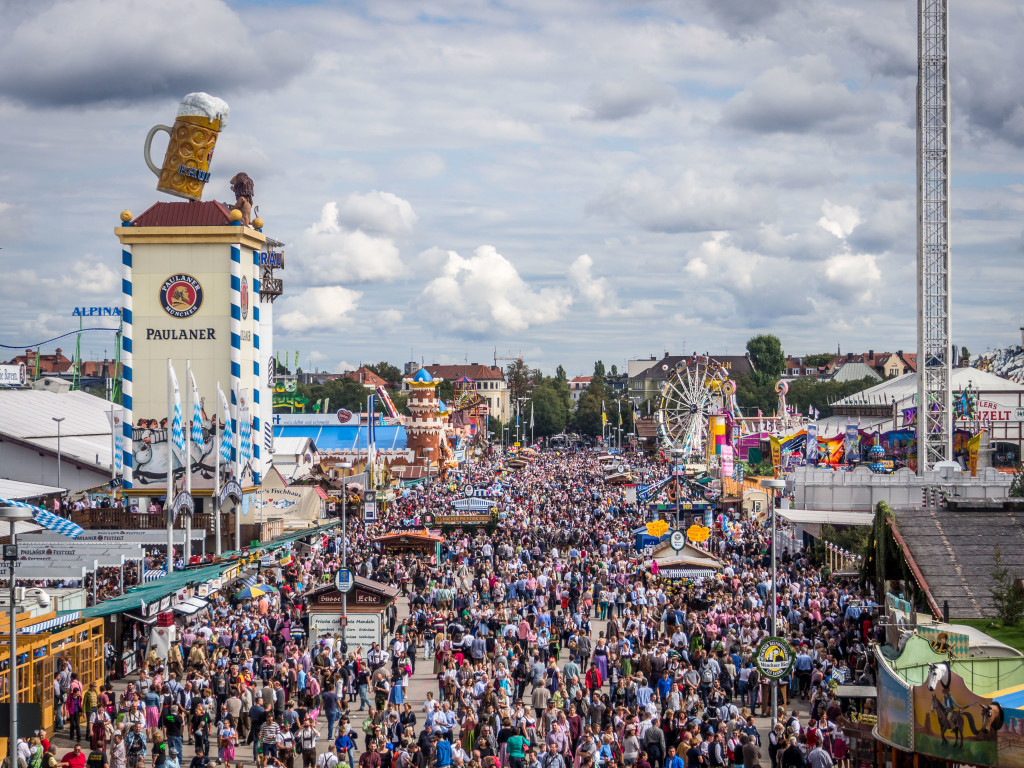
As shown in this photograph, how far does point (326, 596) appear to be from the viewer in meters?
22.2

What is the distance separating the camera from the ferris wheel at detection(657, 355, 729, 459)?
3287 inches

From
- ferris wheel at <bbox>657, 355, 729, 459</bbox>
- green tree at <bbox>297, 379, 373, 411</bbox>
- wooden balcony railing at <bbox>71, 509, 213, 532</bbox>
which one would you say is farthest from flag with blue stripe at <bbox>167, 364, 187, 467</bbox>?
green tree at <bbox>297, 379, 373, 411</bbox>

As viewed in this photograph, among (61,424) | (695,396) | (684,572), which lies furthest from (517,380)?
(684,572)

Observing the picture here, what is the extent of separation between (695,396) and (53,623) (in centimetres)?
6883

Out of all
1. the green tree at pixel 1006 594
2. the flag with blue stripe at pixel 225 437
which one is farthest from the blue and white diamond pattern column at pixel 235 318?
the green tree at pixel 1006 594

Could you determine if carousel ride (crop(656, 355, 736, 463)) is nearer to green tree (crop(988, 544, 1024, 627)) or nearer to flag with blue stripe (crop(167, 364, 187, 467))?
flag with blue stripe (crop(167, 364, 187, 467))

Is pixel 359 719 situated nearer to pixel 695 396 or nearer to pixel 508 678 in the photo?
pixel 508 678

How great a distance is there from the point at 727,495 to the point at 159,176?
89.5 ft

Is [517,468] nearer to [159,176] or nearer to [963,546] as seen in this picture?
[159,176]

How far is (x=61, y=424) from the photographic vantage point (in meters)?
58.6

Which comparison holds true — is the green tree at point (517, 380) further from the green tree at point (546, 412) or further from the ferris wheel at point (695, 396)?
the ferris wheel at point (695, 396)

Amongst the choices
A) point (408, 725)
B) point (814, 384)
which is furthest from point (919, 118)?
point (814, 384)

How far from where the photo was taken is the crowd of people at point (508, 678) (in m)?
15.7

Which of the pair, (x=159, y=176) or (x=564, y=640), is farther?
(x=159, y=176)
